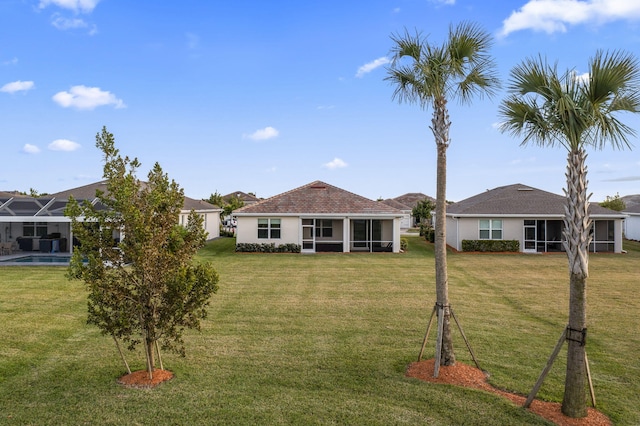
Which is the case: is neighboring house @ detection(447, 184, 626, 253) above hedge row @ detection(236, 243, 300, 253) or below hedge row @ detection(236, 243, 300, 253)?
above

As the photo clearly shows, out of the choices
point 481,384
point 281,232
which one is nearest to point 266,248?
point 281,232

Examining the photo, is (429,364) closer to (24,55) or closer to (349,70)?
(349,70)

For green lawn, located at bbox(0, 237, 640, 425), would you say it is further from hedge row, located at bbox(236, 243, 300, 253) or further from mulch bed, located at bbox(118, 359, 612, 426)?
hedge row, located at bbox(236, 243, 300, 253)

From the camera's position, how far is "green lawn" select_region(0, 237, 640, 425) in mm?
5684

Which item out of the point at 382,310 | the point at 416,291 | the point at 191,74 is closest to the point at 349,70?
the point at 191,74

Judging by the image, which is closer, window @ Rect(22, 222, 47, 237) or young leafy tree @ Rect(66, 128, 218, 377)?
young leafy tree @ Rect(66, 128, 218, 377)

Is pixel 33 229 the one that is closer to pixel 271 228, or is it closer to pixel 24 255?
pixel 24 255

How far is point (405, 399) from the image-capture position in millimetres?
6074

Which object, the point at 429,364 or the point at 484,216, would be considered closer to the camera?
the point at 429,364

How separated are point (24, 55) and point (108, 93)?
4092 millimetres

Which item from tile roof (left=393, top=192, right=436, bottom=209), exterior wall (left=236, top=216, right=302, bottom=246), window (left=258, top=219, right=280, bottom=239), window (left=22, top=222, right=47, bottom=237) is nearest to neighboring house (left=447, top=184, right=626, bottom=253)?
exterior wall (left=236, top=216, right=302, bottom=246)

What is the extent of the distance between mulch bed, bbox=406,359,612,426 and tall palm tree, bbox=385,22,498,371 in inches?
10.5

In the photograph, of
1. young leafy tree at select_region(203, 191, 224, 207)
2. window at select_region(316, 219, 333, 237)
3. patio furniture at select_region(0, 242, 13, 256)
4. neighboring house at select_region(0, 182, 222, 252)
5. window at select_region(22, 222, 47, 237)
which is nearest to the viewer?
neighboring house at select_region(0, 182, 222, 252)

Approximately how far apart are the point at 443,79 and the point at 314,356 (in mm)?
6082
